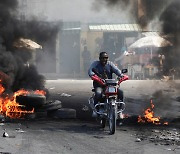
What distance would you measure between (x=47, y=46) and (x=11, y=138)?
11.6 metres

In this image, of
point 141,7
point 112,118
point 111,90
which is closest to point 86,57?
point 141,7

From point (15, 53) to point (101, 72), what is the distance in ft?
21.0

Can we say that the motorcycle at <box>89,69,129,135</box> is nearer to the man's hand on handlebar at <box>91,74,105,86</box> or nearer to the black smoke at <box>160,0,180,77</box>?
the man's hand on handlebar at <box>91,74,105,86</box>

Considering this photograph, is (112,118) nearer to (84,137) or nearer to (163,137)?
(84,137)

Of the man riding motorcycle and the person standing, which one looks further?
the person standing

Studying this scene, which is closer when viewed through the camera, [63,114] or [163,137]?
[163,137]

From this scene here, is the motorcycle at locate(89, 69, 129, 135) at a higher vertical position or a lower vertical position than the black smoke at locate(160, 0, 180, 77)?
lower

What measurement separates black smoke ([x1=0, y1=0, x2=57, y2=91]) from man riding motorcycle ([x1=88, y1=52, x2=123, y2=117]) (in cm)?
432

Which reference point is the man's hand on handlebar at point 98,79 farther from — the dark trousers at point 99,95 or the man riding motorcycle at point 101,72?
the dark trousers at point 99,95

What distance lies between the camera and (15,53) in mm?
13766

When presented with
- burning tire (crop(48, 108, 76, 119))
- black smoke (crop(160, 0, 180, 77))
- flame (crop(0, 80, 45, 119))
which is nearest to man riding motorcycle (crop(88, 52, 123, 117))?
burning tire (crop(48, 108, 76, 119))

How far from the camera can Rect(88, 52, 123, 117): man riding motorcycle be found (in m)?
7.91

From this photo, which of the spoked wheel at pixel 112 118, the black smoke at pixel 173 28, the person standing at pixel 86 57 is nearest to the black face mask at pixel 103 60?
the spoked wheel at pixel 112 118

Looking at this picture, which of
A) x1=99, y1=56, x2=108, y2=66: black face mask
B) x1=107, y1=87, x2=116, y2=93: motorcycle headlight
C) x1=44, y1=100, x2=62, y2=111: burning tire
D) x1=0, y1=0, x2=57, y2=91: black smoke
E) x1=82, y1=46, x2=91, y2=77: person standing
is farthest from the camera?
x1=82, y1=46, x2=91, y2=77: person standing
